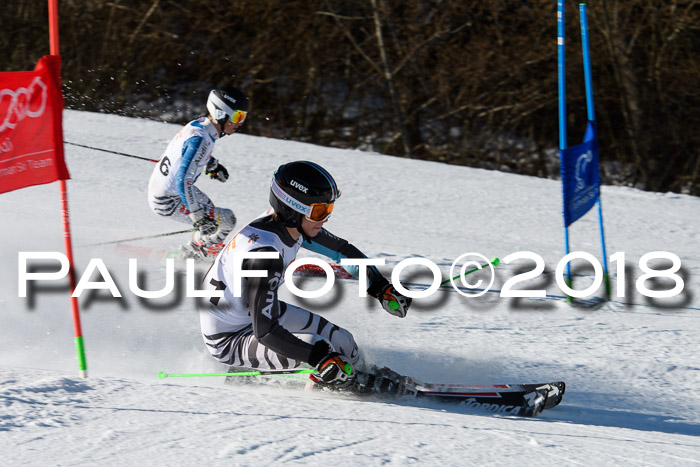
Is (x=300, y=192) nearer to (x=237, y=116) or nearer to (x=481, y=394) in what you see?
(x=481, y=394)

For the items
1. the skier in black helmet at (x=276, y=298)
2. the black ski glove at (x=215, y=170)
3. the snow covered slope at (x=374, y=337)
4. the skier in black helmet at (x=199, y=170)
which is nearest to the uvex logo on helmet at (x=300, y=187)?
the skier in black helmet at (x=276, y=298)

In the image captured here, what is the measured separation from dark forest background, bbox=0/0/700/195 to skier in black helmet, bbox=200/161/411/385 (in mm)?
11430

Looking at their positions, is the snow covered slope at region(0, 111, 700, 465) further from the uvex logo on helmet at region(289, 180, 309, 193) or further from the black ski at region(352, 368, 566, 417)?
the uvex logo on helmet at region(289, 180, 309, 193)

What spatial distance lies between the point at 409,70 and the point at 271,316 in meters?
12.6

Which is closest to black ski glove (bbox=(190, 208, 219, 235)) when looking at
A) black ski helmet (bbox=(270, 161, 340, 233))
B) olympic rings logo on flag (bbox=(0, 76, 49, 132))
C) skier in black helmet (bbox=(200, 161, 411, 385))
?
skier in black helmet (bbox=(200, 161, 411, 385))

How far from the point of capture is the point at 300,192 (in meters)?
3.97

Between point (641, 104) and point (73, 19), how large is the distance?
427 inches

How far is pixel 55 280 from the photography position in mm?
5988

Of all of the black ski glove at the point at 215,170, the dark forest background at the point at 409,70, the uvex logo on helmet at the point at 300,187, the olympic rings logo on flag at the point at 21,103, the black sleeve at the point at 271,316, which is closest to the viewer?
the black sleeve at the point at 271,316

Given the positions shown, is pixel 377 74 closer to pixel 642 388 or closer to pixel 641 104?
pixel 641 104

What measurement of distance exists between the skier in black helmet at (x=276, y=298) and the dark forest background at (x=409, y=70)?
11430 millimetres

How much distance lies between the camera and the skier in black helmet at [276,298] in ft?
12.8

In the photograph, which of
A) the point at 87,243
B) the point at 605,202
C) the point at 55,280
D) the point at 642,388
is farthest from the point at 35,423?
the point at 605,202

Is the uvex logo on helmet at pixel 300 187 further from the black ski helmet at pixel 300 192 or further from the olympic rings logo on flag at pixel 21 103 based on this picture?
the olympic rings logo on flag at pixel 21 103
